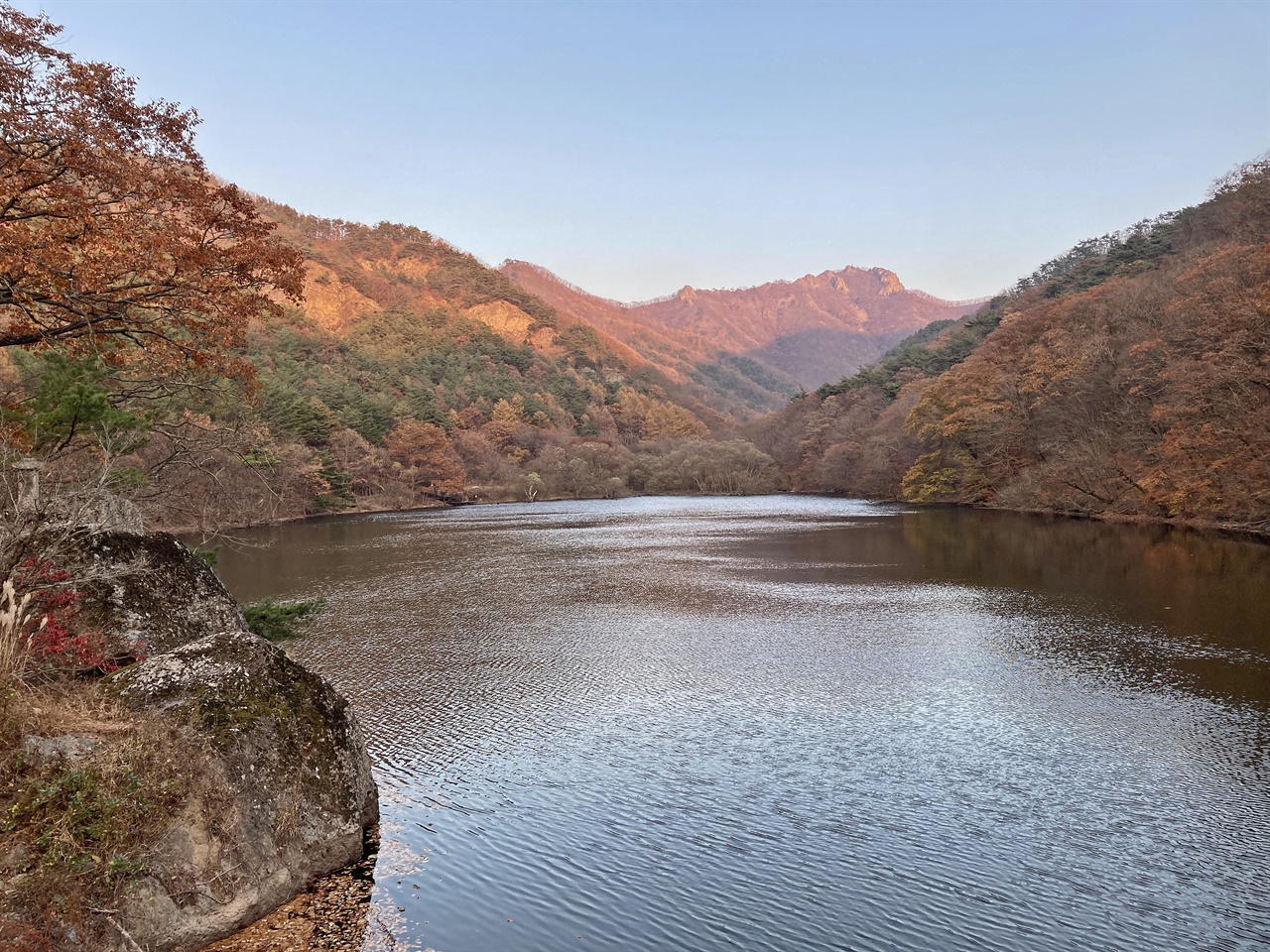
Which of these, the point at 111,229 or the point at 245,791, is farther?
the point at 111,229

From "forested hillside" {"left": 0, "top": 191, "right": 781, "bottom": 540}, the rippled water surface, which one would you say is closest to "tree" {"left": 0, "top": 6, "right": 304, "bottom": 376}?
"forested hillside" {"left": 0, "top": 191, "right": 781, "bottom": 540}

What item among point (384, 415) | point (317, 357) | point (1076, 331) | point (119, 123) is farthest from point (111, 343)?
point (317, 357)

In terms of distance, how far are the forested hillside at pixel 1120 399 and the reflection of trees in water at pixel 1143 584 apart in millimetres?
2823

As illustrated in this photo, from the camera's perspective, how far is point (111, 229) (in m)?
7.12

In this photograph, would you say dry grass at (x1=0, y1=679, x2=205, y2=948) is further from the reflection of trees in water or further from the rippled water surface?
the reflection of trees in water

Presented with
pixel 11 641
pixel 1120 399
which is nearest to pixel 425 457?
pixel 1120 399

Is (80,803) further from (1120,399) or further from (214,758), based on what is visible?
(1120,399)

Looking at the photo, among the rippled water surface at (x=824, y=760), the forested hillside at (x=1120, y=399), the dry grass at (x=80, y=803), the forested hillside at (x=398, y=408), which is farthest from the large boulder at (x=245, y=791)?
the forested hillside at (x=1120, y=399)

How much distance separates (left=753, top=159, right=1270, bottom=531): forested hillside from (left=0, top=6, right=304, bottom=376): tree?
27063mm

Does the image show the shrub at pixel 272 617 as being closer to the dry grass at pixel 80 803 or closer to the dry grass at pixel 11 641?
the dry grass at pixel 11 641

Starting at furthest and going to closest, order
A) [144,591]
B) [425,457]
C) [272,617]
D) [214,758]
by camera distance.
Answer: [425,457] < [272,617] < [144,591] < [214,758]

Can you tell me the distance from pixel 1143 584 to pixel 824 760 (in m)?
12.9

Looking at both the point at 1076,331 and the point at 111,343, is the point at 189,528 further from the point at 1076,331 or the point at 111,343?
the point at 1076,331

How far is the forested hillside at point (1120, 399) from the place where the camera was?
25.4 meters
